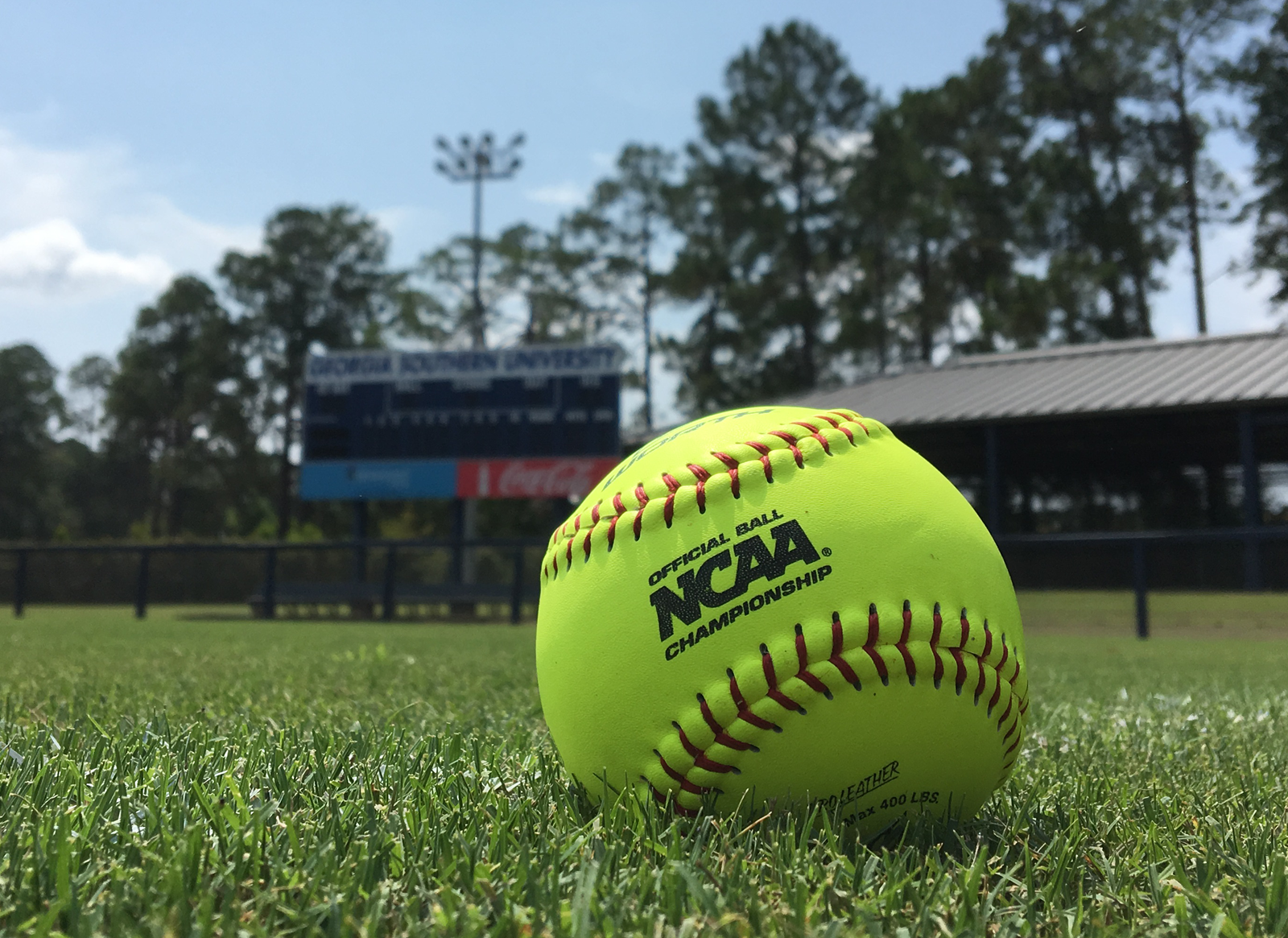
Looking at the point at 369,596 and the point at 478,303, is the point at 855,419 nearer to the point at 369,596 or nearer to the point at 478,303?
the point at 369,596

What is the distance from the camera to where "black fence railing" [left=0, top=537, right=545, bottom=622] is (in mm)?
12266

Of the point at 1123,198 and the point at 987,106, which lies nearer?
the point at 1123,198

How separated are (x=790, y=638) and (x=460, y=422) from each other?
1746 centimetres

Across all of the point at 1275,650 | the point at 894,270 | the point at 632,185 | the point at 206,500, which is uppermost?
the point at 632,185

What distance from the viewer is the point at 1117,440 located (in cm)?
2058

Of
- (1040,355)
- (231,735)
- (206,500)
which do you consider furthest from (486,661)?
(206,500)

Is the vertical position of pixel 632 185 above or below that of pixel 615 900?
above

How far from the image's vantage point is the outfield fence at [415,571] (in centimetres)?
988

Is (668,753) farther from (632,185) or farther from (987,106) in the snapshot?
(632,185)

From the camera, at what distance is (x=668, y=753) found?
1.51m

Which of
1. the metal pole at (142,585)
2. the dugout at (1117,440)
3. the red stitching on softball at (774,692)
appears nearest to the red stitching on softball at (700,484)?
the red stitching on softball at (774,692)

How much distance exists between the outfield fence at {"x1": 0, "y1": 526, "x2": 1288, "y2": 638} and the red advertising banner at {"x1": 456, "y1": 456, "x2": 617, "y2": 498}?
1.28m

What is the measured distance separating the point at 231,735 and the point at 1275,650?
7.87m

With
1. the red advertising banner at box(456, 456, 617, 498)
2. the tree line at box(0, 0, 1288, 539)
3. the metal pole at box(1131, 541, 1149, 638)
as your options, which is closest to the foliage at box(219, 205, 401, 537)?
the tree line at box(0, 0, 1288, 539)
